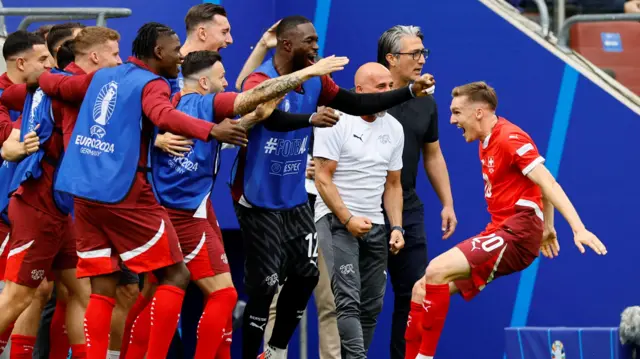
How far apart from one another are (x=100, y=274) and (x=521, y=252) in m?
2.59

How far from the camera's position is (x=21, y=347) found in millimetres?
7652

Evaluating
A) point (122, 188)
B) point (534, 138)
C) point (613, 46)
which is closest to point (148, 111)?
point (122, 188)

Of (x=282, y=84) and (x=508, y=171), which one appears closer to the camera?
(x=282, y=84)

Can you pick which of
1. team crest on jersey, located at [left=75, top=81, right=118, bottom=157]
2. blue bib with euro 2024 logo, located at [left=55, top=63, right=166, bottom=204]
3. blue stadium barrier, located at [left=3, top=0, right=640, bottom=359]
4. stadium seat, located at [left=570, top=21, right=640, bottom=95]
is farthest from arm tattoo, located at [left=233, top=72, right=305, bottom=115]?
stadium seat, located at [left=570, top=21, right=640, bottom=95]

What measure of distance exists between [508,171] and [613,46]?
2.61m

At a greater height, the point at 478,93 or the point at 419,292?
the point at 478,93

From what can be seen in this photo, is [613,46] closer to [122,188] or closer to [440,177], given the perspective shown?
[440,177]

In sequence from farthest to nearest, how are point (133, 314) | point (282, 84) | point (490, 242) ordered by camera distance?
point (490, 242) < point (133, 314) < point (282, 84)

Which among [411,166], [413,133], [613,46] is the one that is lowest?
[411,166]

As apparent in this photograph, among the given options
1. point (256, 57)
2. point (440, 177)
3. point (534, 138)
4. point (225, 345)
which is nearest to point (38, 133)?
point (225, 345)

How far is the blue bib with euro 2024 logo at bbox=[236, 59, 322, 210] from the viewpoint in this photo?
7484 millimetres

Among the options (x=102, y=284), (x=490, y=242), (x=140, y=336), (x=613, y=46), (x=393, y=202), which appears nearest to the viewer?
(x=102, y=284)

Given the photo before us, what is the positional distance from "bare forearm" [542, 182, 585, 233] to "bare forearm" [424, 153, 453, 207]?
1.41 m

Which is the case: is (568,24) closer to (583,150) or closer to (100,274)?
(583,150)
